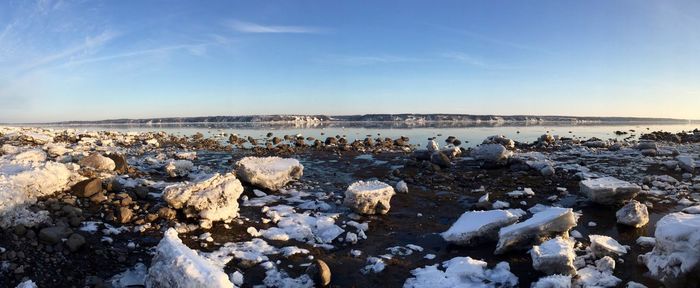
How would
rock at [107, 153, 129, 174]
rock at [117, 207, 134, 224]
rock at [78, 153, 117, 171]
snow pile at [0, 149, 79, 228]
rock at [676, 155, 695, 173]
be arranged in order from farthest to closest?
rock at [676, 155, 695, 173] → rock at [107, 153, 129, 174] → rock at [78, 153, 117, 171] → rock at [117, 207, 134, 224] → snow pile at [0, 149, 79, 228]

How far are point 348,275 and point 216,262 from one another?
217 cm

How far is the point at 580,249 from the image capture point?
7.59 metres

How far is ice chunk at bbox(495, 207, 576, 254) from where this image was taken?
7520 millimetres

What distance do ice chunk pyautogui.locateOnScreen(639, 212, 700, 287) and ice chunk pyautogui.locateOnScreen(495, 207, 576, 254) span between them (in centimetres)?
144

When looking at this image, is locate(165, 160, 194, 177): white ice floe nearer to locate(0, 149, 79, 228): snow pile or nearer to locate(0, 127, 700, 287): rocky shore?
locate(0, 127, 700, 287): rocky shore

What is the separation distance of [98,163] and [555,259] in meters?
12.1

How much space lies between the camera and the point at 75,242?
7.06 meters

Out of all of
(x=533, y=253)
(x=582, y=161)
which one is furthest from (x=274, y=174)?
(x=582, y=161)

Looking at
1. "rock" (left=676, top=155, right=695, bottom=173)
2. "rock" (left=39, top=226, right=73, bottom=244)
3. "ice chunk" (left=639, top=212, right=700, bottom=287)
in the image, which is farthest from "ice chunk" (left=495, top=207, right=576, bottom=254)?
"rock" (left=676, top=155, right=695, bottom=173)

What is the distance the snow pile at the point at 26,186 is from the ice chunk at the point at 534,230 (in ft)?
26.3

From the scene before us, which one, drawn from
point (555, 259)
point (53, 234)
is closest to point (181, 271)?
point (53, 234)

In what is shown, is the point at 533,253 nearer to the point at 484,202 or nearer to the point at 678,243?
the point at 678,243

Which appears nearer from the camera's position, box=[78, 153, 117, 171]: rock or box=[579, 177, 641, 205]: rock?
box=[579, 177, 641, 205]: rock

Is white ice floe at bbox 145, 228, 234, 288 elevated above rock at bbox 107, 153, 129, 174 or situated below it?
below
